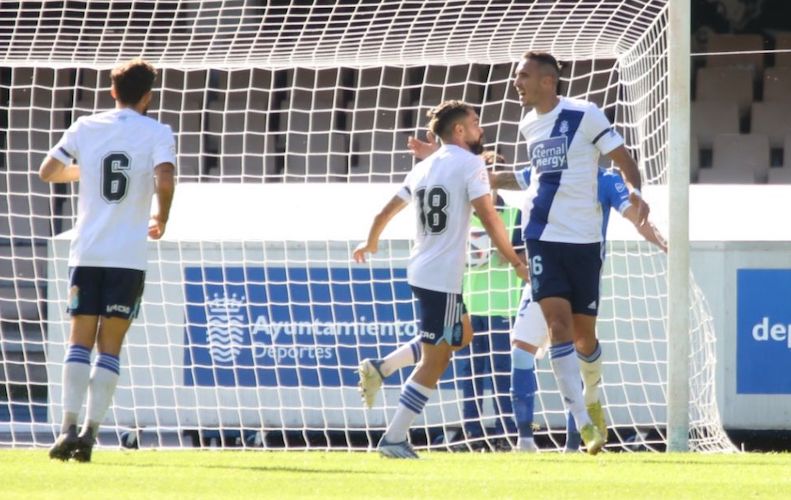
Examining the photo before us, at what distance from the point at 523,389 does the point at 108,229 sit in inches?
102

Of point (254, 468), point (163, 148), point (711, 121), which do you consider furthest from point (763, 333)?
point (711, 121)

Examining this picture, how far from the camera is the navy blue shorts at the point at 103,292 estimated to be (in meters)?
5.75

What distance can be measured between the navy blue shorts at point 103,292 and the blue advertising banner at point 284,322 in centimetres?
370

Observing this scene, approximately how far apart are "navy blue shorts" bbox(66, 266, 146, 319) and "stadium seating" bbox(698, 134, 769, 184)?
1038cm

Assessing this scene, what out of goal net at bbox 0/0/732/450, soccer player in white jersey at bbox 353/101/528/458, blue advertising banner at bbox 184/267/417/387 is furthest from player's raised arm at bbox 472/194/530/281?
blue advertising banner at bbox 184/267/417/387

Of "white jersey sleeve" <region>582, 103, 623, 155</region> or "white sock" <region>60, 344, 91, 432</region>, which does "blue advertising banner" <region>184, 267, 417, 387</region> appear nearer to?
"white jersey sleeve" <region>582, 103, 623, 155</region>

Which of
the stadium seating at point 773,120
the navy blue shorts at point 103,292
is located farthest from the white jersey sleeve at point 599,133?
the stadium seating at point 773,120

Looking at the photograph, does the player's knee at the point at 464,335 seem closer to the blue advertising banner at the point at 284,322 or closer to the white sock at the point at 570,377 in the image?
the white sock at the point at 570,377

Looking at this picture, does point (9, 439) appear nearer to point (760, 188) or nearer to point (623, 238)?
point (623, 238)

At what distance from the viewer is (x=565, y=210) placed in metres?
6.30

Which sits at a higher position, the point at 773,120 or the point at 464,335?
the point at 773,120

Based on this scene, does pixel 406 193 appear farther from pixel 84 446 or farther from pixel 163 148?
pixel 84 446

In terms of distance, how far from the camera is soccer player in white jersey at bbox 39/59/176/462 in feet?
18.8

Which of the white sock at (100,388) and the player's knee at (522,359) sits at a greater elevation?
the white sock at (100,388)
